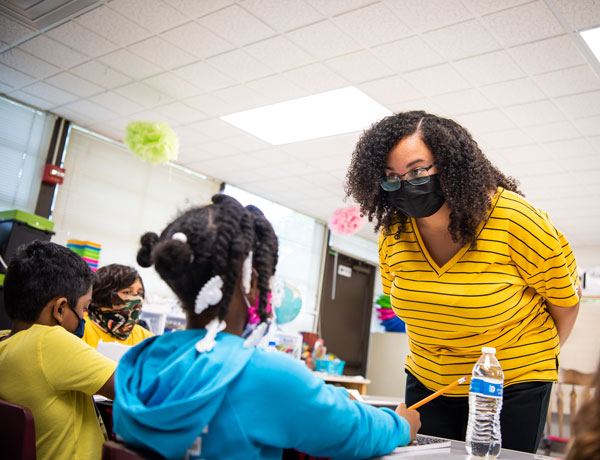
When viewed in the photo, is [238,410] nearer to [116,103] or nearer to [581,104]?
[581,104]

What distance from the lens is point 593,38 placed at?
3.30 meters

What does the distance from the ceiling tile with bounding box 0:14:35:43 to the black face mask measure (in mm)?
3537

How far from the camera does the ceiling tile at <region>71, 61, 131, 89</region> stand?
14.2 feet

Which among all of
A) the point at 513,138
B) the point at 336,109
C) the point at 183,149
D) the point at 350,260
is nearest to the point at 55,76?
the point at 183,149

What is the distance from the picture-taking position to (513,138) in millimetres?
4703

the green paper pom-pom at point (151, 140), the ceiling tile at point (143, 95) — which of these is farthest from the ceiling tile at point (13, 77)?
the green paper pom-pom at point (151, 140)

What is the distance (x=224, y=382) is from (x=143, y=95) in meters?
4.32

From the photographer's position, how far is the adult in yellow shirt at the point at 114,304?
2.50 metres

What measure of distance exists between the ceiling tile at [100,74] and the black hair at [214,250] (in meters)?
3.76

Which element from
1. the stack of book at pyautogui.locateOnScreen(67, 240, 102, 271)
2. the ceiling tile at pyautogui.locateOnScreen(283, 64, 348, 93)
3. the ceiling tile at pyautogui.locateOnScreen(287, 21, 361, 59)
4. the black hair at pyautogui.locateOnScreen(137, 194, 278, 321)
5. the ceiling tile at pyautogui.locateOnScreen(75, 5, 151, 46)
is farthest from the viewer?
the stack of book at pyautogui.locateOnScreen(67, 240, 102, 271)

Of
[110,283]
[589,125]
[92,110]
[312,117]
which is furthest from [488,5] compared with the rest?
[92,110]

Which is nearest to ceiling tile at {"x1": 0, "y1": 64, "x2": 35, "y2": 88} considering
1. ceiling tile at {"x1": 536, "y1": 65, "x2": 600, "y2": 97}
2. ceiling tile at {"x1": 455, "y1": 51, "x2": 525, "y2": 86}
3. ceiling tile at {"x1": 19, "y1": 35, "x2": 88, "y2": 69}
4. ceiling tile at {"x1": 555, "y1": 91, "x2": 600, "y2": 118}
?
ceiling tile at {"x1": 19, "y1": 35, "x2": 88, "y2": 69}

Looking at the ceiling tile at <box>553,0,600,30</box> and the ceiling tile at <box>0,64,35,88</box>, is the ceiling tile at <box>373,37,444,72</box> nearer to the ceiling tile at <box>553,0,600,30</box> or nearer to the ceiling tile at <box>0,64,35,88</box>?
the ceiling tile at <box>553,0,600,30</box>

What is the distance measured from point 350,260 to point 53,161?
193 inches
